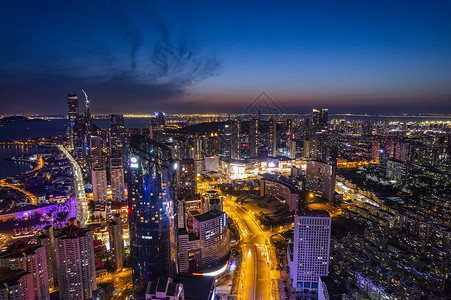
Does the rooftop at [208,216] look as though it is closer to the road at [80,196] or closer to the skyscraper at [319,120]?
the road at [80,196]

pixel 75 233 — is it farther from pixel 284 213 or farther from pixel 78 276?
pixel 284 213

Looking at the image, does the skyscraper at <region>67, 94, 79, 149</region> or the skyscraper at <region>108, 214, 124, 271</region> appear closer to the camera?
the skyscraper at <region>108, 214, 124, 271</region>

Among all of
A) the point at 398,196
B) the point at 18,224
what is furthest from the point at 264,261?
the point at 18,224

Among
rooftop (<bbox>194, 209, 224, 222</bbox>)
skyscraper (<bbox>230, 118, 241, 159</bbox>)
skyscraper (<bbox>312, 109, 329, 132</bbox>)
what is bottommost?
rooftop (<bbox>194, 209, 224, 222</bbox>)

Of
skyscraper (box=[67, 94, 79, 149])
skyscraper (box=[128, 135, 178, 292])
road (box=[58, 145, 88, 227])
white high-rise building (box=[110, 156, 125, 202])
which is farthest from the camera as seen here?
skyscraper (box=[67, 94, 79, 149])

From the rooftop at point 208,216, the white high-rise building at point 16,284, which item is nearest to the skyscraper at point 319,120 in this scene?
the rooftop at point 208,216

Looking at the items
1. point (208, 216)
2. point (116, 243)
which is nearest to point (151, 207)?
point (208, 216)

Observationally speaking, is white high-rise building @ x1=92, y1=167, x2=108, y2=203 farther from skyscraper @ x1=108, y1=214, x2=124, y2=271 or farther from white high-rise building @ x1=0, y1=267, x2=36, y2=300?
white high-rise building @ x1=0, y1=267, x2=36, y2=300

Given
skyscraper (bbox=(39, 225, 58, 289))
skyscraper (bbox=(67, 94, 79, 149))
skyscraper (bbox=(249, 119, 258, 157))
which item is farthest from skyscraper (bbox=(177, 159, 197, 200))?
skyscraper (bbox=(67, 94, 79, 149))
